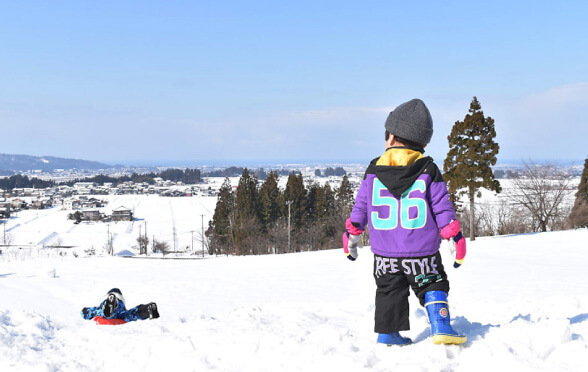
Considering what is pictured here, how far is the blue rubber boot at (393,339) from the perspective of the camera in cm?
342

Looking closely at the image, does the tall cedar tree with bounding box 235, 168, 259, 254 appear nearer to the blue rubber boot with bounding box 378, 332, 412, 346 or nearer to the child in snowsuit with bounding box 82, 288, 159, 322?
the child in snowsuit with bounding box 82, 288, 159, 322

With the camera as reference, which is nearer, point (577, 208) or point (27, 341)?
point (27, 341)

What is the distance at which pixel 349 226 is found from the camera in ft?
12.4

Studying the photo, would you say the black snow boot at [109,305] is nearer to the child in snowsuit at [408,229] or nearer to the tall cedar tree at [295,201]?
the child in snowsuit at [408,229]

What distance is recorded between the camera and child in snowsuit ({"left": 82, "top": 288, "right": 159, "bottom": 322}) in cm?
483

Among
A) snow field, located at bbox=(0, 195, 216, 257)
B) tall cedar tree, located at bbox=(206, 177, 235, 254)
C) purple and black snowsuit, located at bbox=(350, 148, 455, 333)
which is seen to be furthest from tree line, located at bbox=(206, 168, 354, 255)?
purple and black snowsuit, located at bbox=(350, 148, 455, 333)

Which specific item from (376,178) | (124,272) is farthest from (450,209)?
(124,272)

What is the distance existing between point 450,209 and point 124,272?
15372 mm

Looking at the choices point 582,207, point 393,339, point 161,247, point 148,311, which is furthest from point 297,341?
point 161,247

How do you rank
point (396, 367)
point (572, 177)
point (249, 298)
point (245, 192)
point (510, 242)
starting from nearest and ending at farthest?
point (396, 367), point (249, 298), point (510, 242), point (572, 177), point (245, 192)

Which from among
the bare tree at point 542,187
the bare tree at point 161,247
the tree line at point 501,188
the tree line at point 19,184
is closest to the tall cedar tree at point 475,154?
the tree line at point 501,188

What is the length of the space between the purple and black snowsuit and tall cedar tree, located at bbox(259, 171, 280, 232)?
141 feet

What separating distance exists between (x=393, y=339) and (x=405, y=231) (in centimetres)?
76

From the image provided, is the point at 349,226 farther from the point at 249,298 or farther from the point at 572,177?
the point at 572,177
